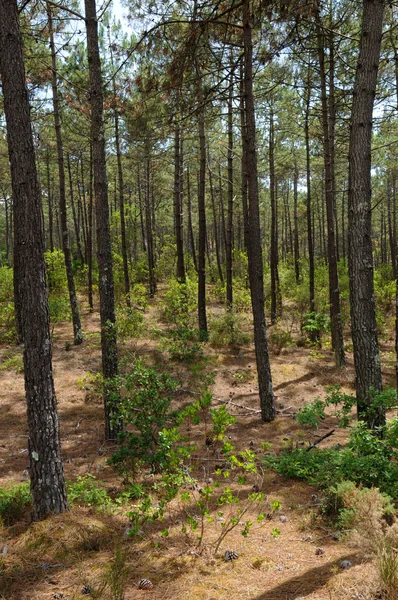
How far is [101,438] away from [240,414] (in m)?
3.08

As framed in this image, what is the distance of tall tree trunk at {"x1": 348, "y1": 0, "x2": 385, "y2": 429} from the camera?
16.6ft

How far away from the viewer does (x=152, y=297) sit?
1975 centimetres

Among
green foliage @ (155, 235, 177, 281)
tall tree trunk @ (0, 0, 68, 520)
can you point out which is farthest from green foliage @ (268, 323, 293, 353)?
green foliage @ (155, 235, 177, 281)

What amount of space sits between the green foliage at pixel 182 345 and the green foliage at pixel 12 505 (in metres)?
4.64

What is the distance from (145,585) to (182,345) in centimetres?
724

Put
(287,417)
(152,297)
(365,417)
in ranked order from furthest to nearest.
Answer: (152,297) → (287,417) → (365,417)

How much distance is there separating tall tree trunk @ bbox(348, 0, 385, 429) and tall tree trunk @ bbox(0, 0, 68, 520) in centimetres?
387

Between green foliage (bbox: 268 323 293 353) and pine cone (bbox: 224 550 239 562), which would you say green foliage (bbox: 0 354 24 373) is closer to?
green foliage (bbox: 268 323 293 353)

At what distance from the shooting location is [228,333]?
514 inches

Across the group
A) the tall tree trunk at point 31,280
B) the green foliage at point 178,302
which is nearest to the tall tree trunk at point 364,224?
the tall tree trunk at point 31,280

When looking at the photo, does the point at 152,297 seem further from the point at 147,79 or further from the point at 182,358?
the point at 147,79

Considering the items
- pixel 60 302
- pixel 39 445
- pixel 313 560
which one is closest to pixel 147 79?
pixel 39 445

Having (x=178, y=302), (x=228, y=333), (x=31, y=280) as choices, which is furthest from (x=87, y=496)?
(x=178, y=302)

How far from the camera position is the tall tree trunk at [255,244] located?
292 inches
